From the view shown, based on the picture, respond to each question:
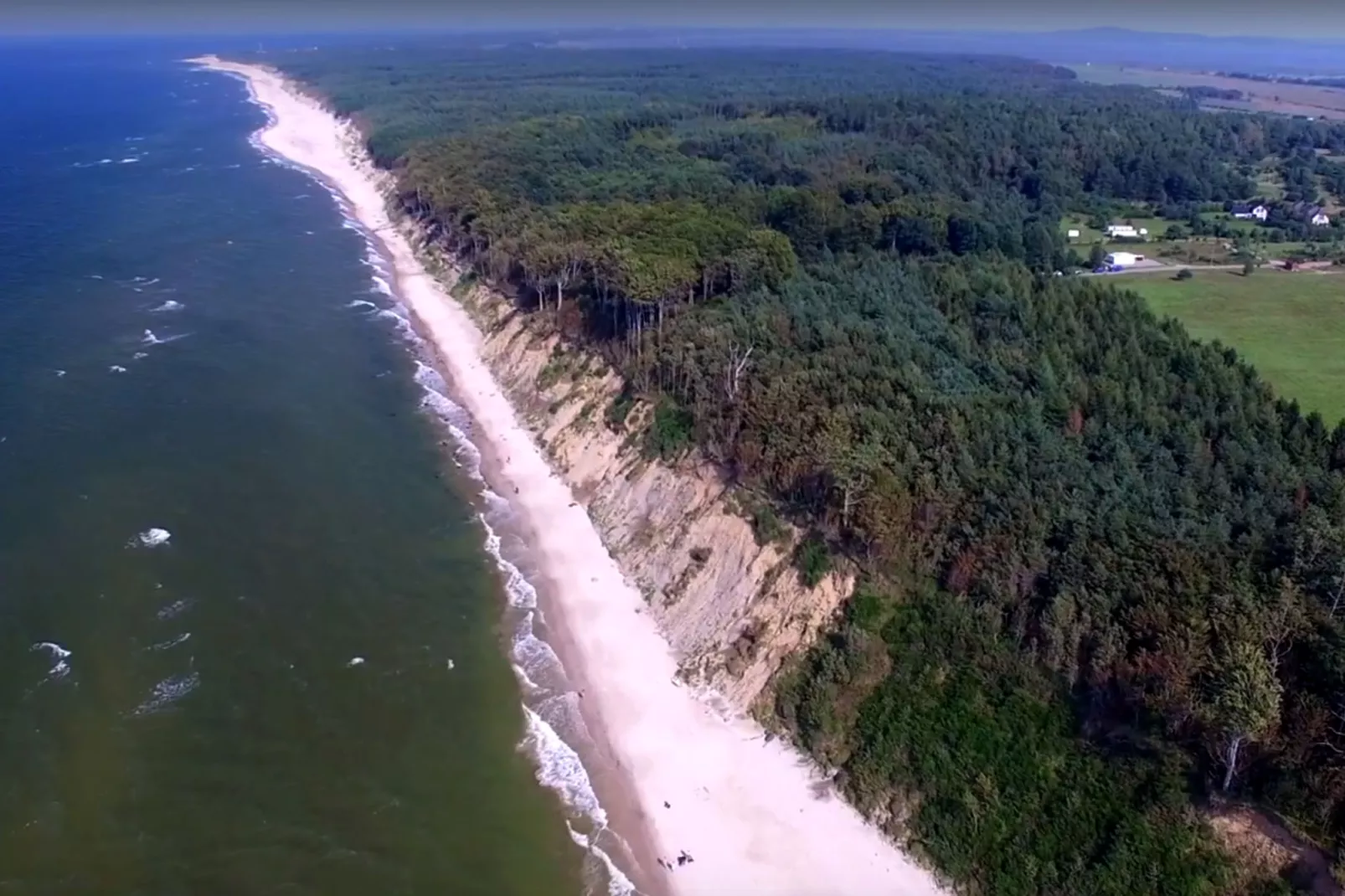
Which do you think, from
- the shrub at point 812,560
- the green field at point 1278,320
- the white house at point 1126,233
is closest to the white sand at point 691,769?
the shrub at point 812,560

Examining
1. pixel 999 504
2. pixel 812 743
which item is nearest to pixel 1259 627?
pixel 999 504

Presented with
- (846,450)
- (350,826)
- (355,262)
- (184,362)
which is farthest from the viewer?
(355,262)

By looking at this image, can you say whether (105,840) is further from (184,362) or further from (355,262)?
(355,262)

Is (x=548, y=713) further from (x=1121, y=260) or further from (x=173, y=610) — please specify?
(x=1121, y=260)

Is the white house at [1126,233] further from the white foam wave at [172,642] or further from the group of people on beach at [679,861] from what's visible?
the white foam wave at [172,642]

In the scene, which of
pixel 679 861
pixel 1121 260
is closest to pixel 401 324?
pixel 679 861

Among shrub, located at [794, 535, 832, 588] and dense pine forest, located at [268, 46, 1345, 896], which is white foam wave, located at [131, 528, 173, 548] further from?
shrub, located at [794, 535, 832, 588]
